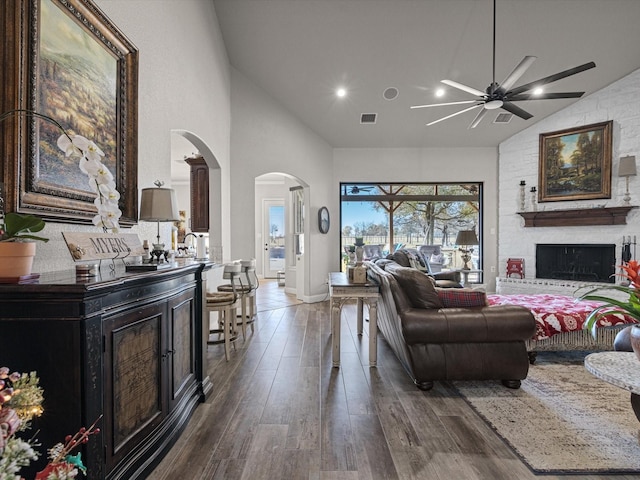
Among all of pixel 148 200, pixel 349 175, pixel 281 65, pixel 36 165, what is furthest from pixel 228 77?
pixel 36 165

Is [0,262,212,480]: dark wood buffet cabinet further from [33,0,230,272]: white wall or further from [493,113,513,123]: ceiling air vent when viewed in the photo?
[493,113,513,123]: ceiling air vent

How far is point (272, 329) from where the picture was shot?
185 inches

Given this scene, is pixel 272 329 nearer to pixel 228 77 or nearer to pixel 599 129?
pixel 228 77

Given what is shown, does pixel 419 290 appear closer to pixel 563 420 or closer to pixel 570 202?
pixel 563 420

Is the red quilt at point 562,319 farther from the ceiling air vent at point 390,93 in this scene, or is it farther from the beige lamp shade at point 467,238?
the ceiling air vent at point 390,93

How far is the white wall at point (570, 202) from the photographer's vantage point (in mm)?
5652

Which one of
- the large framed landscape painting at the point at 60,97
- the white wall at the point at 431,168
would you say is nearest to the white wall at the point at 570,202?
the white wall at the point at 431,168

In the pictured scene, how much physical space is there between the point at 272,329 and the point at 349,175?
3.92 meters

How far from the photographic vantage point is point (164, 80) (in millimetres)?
3188

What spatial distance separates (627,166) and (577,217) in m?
1.03

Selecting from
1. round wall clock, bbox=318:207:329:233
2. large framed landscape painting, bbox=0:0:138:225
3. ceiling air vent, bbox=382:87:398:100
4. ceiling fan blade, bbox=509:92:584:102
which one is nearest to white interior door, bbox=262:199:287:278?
round wall clock, bbox=318:207:329:233

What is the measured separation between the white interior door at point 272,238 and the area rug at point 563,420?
7.58 meters

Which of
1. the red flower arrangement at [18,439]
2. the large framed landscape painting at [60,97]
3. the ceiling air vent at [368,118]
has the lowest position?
the red flower arrangement at [18,439]

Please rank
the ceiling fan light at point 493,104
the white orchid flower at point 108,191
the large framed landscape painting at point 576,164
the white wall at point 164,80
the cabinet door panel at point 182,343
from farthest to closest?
the large framed landscape painting at point 576,164 → the ceiling fan light at point 493,104 → the white wall at point 164,80 → the cabinet door panel at point 182,343 → the white orchid flower at point 108,191
